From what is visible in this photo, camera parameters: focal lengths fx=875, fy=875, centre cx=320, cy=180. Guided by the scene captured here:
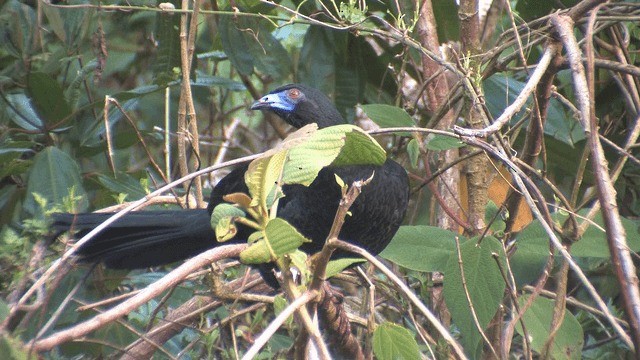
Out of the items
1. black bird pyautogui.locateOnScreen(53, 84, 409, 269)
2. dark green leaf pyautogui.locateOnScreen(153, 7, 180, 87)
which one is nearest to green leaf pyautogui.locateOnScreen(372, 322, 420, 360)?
black bird pyautogui.locateOnScreen(53, 84, 409, 269)

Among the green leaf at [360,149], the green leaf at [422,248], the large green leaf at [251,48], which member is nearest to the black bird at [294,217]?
the green leaf at [422,248]

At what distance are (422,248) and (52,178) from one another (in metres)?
1.47

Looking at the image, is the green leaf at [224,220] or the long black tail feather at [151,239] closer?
the green leaf at [224,220]

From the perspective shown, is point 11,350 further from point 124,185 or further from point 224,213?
point 124,185

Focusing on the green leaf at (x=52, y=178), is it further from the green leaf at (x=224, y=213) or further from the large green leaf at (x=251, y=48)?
the green leaf at (x=224, y=213)

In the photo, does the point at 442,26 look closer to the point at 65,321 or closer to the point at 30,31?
the point at 30,31

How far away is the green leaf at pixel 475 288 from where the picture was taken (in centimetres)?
228

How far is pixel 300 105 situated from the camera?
344cm

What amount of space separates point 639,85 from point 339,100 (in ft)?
4.30

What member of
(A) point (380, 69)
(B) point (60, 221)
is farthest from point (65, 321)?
(A) point (380, 69)

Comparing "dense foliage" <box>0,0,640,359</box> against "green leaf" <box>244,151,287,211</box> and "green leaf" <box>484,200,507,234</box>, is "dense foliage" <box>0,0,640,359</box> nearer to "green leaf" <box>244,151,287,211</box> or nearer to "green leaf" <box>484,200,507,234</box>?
"green leaf" <box>484,200,507,234</box>

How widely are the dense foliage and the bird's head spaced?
0.90 feet

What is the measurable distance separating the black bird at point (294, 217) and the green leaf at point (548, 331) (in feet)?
2.38

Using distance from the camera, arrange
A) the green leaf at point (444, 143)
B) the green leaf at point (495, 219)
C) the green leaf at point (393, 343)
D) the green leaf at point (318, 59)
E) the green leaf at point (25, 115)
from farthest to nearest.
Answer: the green leaf at point (318, 59), the green leaf at point (25, 115), the green leaf at point (444, 143), the green leaf at point (495, 219), the green leaf at point (393, 343)
